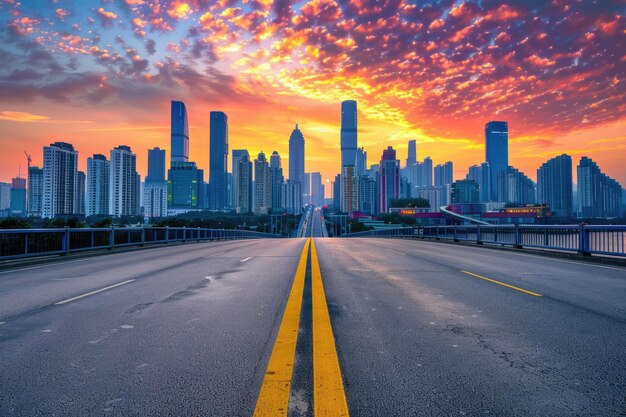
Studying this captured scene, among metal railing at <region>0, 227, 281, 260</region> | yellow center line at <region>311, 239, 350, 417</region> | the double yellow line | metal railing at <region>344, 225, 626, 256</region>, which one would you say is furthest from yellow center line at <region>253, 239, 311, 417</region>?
metal railing at <region>344, 225, 626, 256</region>

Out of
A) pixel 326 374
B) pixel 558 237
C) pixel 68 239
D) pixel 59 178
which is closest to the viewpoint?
pixel 326 374

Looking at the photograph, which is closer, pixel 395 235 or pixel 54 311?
pixel 54 311

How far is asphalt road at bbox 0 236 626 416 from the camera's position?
A: 2.84 m

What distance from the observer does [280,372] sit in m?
3.29

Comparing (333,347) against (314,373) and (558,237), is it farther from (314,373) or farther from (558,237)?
(558,237)

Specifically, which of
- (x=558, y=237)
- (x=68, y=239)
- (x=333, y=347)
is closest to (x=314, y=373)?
(x=333, y=347)

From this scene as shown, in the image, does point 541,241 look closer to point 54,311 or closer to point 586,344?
point 586,344

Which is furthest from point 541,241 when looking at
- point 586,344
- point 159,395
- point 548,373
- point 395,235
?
point 395,235

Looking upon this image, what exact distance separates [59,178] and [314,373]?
702 feet

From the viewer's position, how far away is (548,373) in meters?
3.38

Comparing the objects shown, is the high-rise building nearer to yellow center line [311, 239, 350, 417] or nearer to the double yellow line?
the double yellow line

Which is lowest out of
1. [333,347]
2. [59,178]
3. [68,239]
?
[333,347]

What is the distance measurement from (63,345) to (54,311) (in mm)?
2152

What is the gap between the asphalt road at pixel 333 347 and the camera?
2842 millimetres
